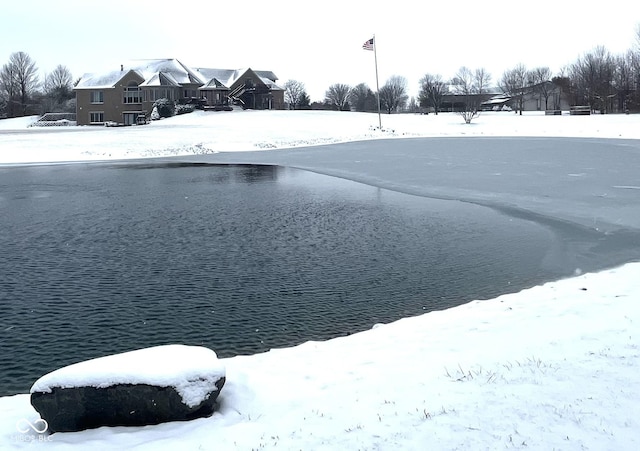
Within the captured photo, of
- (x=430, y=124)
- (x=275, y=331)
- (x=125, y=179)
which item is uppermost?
(x=430, y=124)

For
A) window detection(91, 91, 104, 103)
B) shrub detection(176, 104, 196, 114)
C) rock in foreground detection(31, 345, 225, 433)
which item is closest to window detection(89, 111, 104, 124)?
window detection(91, 91, 104, 103)

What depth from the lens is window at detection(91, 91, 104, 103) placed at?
89250mm

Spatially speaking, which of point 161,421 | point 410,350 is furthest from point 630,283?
point 161,421

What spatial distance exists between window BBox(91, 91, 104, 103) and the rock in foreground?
89.3 m

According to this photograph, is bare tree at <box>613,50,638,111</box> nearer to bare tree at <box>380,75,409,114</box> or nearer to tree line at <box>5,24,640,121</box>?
tree line at <box>5,24,640,121</box>

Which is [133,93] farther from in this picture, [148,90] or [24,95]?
[24,95]

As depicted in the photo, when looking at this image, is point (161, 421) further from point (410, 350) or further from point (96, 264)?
point (96, 264)

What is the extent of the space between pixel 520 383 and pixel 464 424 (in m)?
1.17

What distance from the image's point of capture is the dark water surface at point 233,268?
9.98 metres

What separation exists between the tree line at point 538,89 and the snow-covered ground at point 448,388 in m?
76.3

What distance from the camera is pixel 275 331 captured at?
998 centimetres

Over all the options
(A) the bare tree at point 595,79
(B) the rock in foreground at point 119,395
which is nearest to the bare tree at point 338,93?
(A) the bare tree at point 595,79

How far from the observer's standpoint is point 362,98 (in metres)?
168

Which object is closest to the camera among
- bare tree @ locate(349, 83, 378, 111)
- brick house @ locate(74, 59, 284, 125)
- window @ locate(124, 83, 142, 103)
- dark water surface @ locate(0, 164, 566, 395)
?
dark water surface @ locate(0, 164, 566, 395)
